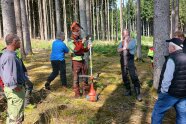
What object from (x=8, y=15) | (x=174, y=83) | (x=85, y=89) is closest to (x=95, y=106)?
(x=85, y=89)

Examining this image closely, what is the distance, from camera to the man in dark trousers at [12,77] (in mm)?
5629

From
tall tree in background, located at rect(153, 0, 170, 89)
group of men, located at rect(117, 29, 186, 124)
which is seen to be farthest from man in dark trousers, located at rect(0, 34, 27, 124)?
tall tree in background, located at rect(153, 0, 170, 89)

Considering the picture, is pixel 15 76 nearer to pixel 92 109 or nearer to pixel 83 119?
pixel 83 119

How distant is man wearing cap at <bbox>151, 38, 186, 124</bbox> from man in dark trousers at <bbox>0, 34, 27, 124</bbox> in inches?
112

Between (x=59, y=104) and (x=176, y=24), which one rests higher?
(x=176, y=24)

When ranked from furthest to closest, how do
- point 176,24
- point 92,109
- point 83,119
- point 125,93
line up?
point 176,24, point 125,93, point 92,109, point 83,119

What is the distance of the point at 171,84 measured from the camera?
5.91 meters

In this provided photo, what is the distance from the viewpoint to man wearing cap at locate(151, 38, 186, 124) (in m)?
5.79

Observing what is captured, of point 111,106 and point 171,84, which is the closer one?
point 171,84

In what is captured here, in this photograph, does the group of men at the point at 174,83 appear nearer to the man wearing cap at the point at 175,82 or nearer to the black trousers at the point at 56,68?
the man wearing cap at the point at 175,82

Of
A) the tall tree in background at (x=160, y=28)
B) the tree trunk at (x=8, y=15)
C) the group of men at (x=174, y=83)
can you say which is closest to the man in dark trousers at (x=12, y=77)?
the group of men at (x=174, y=83)

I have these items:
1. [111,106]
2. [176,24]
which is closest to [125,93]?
→ [111,106]

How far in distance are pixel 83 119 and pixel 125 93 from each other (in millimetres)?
2534

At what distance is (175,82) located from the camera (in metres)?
5.88
